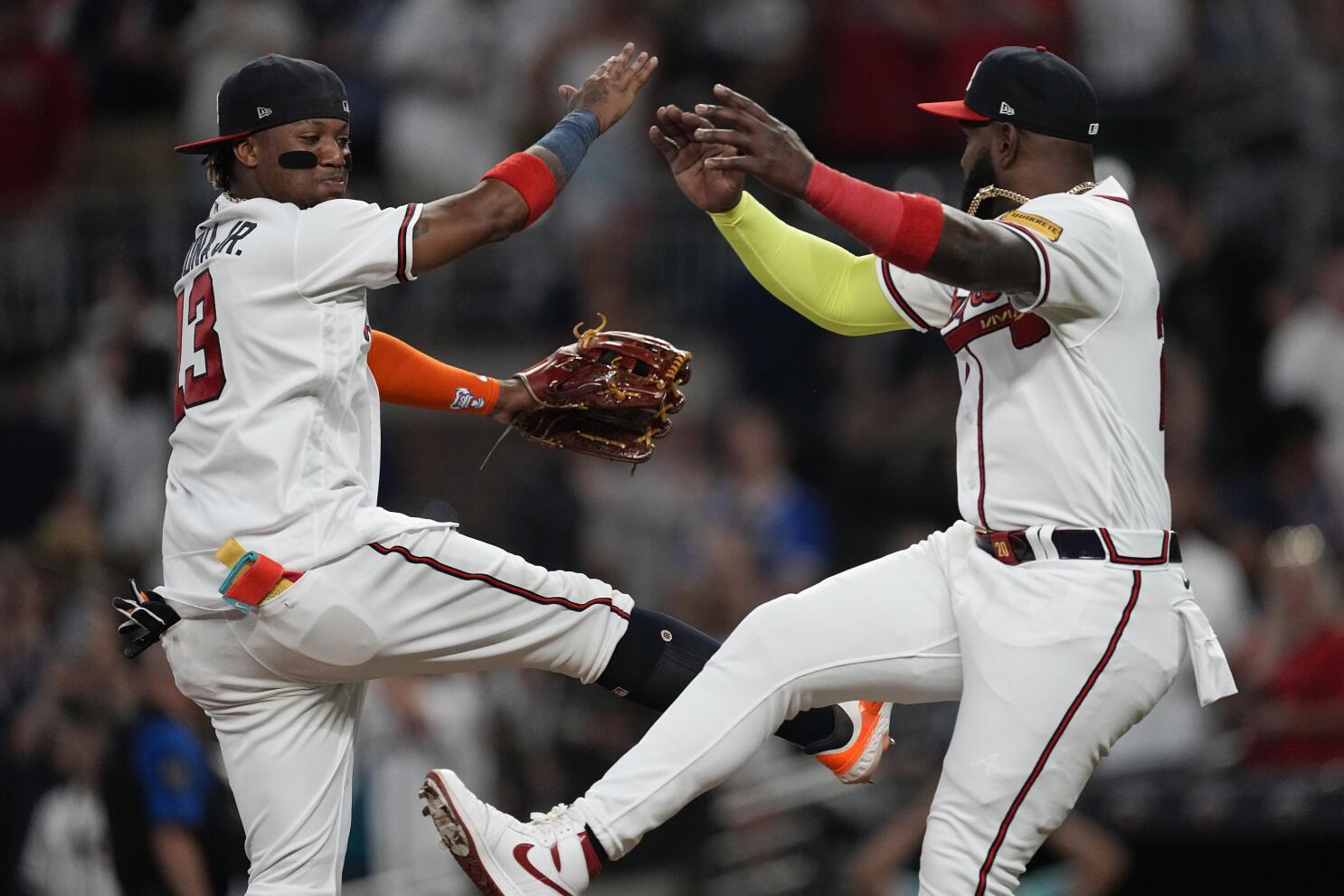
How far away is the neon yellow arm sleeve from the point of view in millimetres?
4934

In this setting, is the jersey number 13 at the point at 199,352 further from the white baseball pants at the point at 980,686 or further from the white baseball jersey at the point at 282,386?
the white baseball pants at the point at 980,686

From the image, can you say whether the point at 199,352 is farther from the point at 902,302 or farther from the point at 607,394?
the point at 902,302

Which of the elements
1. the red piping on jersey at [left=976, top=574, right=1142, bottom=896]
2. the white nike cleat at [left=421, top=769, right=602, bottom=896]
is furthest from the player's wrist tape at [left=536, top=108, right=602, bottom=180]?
the red piping on jersey at [left=976, top=574, right=1142, bottom=896]

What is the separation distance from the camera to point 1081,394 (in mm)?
4246

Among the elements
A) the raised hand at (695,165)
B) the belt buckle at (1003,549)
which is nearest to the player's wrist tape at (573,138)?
the raised hand at (695,165)

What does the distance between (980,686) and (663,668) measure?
747 mm

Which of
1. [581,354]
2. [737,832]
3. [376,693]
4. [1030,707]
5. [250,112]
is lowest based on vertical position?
[737,832]

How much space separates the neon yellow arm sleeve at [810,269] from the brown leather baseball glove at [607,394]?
13.5 inches

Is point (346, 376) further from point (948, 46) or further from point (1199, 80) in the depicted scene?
point (1199, 80)

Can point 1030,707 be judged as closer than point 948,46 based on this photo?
Yes

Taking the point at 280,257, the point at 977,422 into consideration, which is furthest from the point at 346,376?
the point at 977,422

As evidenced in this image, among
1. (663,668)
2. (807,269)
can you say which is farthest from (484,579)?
(807,269)

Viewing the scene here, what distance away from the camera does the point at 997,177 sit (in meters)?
4.51

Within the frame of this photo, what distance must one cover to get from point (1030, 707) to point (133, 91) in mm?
7934
